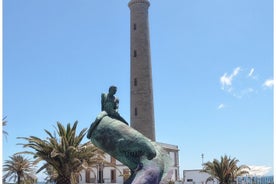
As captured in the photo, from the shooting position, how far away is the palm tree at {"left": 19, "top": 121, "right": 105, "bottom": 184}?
20.6 meters

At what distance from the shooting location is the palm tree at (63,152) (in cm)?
2058

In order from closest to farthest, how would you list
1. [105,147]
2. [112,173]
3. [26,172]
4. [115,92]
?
[105,147]
[115,92]
[26,172]
[112,173]

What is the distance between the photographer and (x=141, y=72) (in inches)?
1410

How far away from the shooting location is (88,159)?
2188 cm

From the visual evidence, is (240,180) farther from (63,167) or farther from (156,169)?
(156,169)

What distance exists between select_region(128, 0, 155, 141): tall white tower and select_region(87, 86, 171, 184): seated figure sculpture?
22851 millimetres

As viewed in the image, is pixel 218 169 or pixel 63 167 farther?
pixel 218 169

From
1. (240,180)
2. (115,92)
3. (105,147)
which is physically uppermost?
(115,92)

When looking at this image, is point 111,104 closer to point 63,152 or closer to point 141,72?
point 63,152

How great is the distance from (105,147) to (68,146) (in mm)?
10170

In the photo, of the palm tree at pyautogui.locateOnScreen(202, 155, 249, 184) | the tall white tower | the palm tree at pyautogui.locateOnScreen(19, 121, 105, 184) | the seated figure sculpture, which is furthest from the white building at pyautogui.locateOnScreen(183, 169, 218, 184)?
the seated figure sculpture

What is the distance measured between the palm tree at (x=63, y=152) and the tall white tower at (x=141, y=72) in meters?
13.0

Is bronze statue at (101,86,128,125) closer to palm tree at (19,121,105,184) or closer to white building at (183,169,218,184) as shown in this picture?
palm tree at (19,121,105,184)

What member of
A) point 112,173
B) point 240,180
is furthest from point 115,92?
point 240,180
